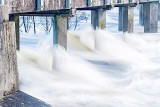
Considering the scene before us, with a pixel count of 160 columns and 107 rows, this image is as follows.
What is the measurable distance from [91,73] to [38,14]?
181cm

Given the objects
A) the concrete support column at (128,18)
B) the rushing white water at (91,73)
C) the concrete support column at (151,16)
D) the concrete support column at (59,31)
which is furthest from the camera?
the concrete support column at (151,16)

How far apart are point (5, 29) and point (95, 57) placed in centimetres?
643

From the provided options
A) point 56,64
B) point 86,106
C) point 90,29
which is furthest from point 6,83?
point 90,29

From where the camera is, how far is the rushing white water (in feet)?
17.6

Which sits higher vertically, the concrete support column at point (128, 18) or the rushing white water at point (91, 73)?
the concrete support column at point (128, 18)

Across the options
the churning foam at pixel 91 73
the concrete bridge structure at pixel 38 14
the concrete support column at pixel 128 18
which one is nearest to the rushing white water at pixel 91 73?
the churning foam at pixel 91 73

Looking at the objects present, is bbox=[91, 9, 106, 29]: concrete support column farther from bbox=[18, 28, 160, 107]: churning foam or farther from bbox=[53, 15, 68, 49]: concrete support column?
bbox=[53, 15, 68, 49]: concrete support column

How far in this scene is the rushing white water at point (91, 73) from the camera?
5352 millimetres

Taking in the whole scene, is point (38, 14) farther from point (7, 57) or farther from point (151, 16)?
point (151, 16)

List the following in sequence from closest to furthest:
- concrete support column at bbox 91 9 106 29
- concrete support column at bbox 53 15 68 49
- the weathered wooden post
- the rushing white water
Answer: the weathered wooden post < the rushing white water < concrete support column at bbox 53 15 68 49 < concrete support column at bbox 91 9 106 29

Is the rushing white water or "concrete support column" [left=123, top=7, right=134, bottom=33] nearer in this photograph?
the rushing white water

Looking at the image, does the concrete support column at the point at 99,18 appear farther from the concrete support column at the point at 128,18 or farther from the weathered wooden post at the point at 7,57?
the weathered wooden post at the point at 7,57

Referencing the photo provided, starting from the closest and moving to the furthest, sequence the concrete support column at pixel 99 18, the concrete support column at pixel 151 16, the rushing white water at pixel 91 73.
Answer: the rushing white water at pixel 91 73, the concrete support column at pixel 99 18, the concrete support column at pixel 151 16

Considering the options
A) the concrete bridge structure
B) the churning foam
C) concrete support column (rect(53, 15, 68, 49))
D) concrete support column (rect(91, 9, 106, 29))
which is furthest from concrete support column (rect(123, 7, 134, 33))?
concrete support column (rect(53, 15, 68, 49))
